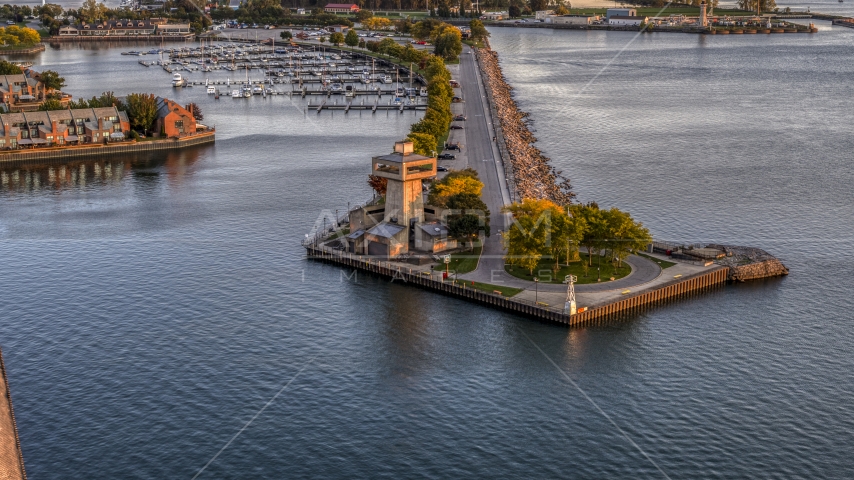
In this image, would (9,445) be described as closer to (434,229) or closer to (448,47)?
(434,229)

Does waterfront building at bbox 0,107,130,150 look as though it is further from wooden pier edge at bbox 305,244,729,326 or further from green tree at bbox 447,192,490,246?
green tree at bbox 447,192,490,246

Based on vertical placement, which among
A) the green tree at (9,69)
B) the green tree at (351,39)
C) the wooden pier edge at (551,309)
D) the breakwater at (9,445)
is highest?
the green tree at (351,39)

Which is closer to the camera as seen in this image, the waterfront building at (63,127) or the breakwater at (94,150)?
the breakwater at (94,150)

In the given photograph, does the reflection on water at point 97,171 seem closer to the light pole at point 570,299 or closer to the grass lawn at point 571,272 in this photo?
the grass lawn at point 571,272

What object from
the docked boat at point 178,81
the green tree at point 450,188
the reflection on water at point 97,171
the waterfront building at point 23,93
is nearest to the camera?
the green tree at point 450,188

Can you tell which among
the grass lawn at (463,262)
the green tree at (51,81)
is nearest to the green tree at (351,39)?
the green tree at (51,81)

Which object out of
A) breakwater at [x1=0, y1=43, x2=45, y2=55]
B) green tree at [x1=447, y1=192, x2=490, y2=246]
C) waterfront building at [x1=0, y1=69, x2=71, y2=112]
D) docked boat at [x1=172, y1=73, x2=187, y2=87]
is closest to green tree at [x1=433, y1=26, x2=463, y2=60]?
docked boat at [x1=172, y1=73, x2=187, y2=87]

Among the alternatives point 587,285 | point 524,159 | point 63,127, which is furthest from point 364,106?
point 587,285
